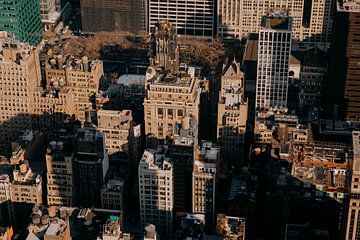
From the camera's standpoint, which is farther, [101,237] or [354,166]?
[101,237]

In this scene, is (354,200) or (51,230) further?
(51,230)

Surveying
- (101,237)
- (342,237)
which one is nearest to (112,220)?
(101,237)

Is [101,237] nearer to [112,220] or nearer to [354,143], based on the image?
[112,220]

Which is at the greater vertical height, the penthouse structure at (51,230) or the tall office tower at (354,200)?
the tall office tower at (354,200)

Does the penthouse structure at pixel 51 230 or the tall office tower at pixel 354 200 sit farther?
the penthouse structure at pixel 51 230

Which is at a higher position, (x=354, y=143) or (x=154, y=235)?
(x=354, y=143)

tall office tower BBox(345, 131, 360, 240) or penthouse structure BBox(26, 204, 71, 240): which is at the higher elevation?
tall office tower BBox(345, 131, 360, 240)

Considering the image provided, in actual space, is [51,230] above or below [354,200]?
below

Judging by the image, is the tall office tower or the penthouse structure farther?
the penthouse structure
